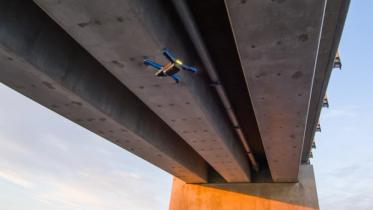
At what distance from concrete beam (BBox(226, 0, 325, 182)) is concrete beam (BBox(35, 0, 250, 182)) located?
4.03ft

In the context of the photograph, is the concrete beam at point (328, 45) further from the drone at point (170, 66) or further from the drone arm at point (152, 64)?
the drone arm at point (152, 64)

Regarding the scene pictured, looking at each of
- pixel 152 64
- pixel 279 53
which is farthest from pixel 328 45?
pixel 152 64

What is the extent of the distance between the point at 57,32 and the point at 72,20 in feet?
4.88

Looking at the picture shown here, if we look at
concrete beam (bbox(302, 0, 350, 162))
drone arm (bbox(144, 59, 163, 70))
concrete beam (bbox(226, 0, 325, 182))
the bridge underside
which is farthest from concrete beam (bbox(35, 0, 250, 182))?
concrete beam (bbox(302, 0, 350, 162))

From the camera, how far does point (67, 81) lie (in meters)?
5.94

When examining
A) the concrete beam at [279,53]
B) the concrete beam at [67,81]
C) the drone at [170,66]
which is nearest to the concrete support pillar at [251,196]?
the concrete beam at [67,81]

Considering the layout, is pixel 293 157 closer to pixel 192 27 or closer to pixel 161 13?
pixel 192 27

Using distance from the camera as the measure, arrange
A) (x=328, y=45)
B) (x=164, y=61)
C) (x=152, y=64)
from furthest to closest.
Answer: (x=328, y=45) → (x=164, y=61) → (x=152, y=64)

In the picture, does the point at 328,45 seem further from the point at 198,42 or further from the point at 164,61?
the point at 164,61

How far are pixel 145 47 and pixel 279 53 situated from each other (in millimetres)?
2329

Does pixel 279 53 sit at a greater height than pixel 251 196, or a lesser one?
greater

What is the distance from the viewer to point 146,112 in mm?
8859

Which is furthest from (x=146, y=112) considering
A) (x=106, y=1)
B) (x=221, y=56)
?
(x=106, y=1)

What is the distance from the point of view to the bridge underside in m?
4.27
